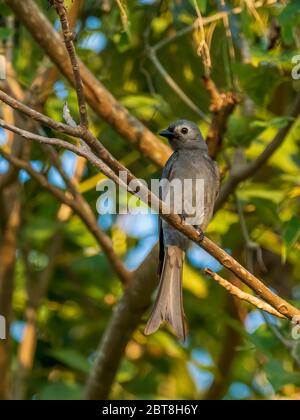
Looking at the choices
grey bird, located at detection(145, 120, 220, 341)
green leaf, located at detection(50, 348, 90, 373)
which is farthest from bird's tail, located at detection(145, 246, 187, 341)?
green leaf, located at detection(50, 348, 90, 373)

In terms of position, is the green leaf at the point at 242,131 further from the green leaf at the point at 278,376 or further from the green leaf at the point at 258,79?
the green leaf at the point at 278,376

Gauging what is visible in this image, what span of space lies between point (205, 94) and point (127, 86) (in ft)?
1.90

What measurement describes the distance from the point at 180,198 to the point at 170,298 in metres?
0.72

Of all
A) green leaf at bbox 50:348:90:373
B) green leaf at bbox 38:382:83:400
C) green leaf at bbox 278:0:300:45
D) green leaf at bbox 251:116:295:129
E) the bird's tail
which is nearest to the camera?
green leaf at bbox 278:0:300:45

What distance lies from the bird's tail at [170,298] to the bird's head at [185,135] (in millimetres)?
628

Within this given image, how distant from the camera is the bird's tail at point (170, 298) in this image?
4.59 meters

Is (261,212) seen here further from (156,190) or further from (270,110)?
(270,110)

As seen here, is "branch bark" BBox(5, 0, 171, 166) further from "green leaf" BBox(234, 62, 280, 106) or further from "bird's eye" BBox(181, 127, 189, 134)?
"green leaf" BBox(234, 62, 280, 106)

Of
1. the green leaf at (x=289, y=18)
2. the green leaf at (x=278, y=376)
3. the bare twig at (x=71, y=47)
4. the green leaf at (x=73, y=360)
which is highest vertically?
the green leaf at (x=289, y=18)

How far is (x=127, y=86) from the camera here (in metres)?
6.50

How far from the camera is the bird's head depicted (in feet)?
18.2

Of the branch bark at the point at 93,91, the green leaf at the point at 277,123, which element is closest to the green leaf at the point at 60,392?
the branch bark at the point at 93,91

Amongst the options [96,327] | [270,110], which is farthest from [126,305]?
[270,110]

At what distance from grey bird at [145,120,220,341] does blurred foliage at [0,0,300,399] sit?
190 millimetres
